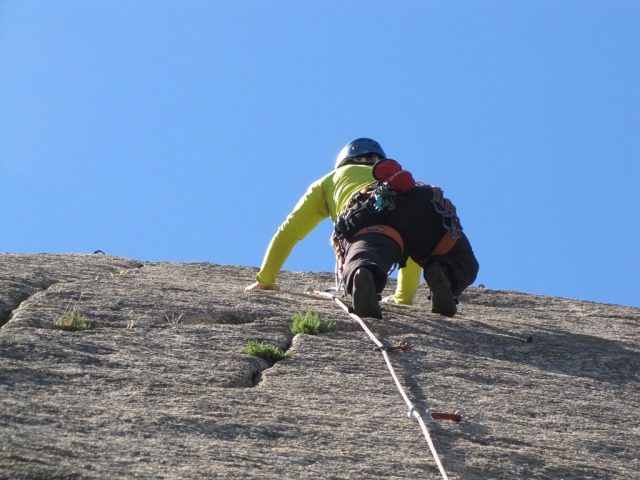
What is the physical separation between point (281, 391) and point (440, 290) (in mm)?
2602

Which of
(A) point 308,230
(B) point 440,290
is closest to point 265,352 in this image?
(B) point 440,290

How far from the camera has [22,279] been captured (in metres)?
7.73

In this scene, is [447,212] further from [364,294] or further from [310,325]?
[310,325]

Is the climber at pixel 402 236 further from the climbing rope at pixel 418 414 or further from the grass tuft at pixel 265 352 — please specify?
the grass tuft at pixel 265 352

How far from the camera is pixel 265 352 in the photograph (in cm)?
620

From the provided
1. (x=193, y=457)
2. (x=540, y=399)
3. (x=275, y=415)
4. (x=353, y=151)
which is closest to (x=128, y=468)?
(x=193, y=457)

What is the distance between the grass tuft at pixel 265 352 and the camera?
6188mm

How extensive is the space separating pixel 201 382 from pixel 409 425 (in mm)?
1076

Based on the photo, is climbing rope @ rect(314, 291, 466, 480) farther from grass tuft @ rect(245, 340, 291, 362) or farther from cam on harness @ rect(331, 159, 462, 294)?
cam on harness @ rect(331, 159, 462, 294)

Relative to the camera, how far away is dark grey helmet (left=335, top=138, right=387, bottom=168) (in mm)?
9391

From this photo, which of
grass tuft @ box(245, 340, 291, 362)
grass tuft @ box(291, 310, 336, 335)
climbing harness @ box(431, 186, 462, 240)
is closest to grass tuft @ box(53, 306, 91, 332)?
grass tuft @ box(245, 340, 291, 362)

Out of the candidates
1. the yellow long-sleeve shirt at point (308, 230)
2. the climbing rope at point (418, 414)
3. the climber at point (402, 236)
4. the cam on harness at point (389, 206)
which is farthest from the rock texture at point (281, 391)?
the yellow long-sleeve shirt at point (308, 230)

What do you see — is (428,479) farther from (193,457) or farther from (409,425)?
(193,457)

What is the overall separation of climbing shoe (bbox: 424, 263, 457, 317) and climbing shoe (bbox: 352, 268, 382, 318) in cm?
65
